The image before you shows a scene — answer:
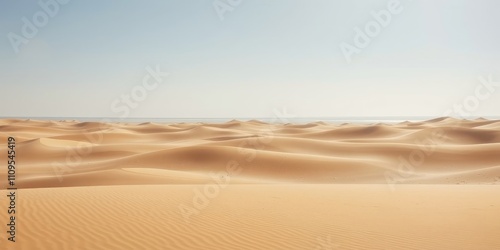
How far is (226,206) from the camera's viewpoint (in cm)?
884

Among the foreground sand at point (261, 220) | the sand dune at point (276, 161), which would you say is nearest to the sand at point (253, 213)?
the foreground sand at point (261, 220)

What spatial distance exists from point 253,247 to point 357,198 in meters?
4.94

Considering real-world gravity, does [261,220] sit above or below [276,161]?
below

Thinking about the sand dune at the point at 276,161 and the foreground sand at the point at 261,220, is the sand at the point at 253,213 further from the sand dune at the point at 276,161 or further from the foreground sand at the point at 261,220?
the sand dune at the point at 276,161

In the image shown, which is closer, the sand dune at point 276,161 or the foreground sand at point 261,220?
the foreground sand at point 261,220

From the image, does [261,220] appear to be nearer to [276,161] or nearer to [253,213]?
[253,213]

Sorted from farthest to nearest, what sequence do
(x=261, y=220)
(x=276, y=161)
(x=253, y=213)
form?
(x=276, y=161)
(x=253, y=213)
(x=261, y=220)

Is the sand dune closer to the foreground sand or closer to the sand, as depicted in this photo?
the sand

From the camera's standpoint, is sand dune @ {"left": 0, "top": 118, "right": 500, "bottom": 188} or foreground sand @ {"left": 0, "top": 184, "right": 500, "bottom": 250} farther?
sand dune @ {"left": 0, "top": 118, "right": 500, "bottom": 188}

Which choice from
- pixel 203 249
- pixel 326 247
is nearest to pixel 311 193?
pixel 326 247

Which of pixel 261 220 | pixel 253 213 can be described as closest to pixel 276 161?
pixel 253 213

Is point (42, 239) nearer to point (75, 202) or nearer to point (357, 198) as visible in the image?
point (75, 202)

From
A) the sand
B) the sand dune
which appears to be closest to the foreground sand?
the sand

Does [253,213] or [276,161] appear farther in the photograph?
[276,161]
